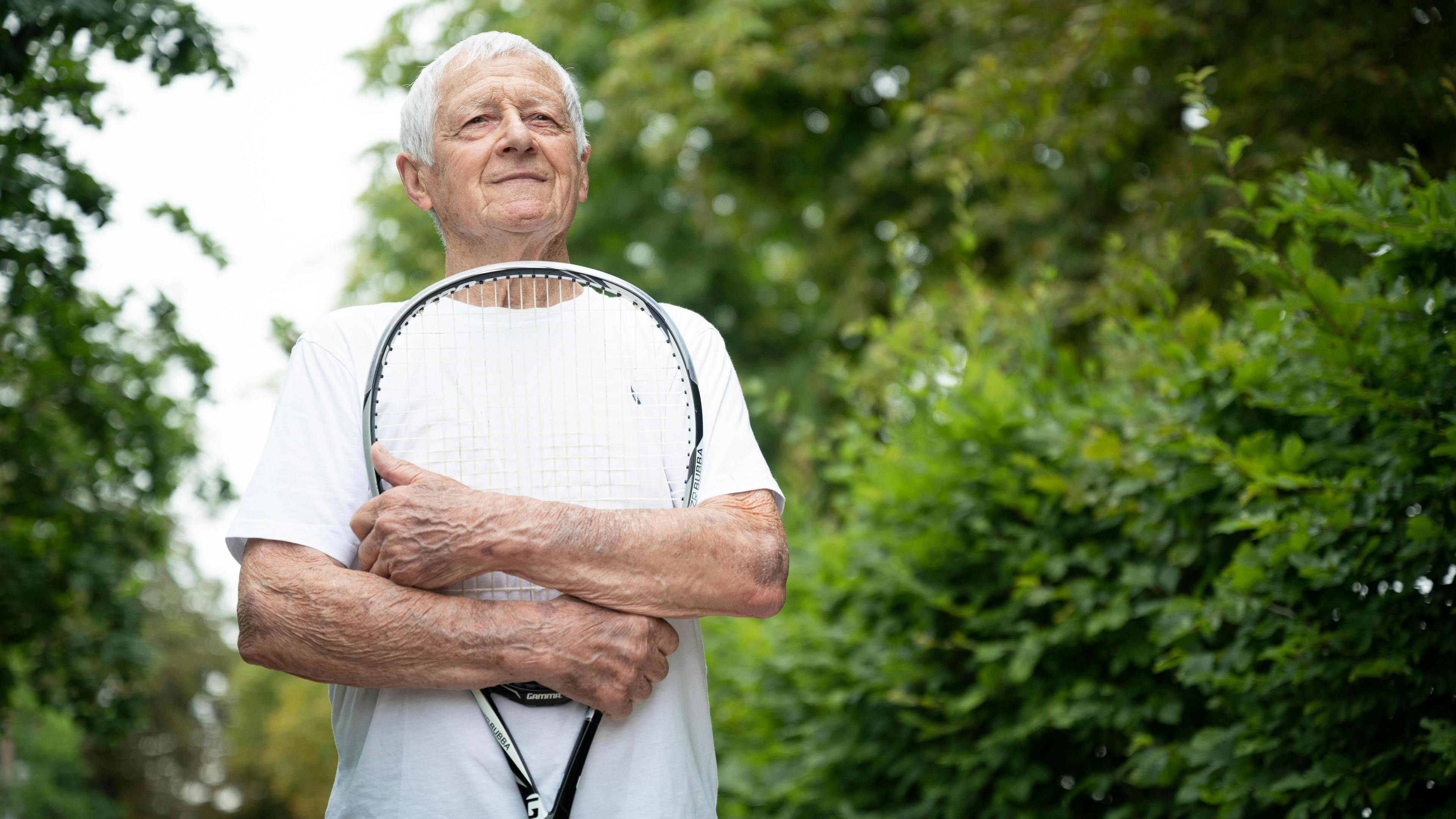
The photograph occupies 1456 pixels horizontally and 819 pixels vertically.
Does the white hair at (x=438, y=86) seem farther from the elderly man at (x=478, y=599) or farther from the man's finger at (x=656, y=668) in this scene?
the man's finger at (x=656, y=668)

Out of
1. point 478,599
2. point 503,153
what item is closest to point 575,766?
point 478,599

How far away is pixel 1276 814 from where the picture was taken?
324cm

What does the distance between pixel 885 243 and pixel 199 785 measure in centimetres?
2953

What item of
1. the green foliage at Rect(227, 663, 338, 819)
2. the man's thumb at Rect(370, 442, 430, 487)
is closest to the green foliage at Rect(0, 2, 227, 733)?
the man's thumb at Rect(370, 442, 430, 487)

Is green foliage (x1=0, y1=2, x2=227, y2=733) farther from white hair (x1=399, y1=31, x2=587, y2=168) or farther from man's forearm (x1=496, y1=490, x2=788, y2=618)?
man's forearm (x1=496, y1=490, x2=788, y2=618)

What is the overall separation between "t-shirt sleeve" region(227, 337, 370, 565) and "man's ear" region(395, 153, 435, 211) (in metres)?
0.38

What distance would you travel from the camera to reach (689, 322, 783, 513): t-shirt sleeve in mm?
2070

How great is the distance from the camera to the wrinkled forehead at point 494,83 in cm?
217

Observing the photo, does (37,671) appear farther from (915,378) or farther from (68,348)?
(915,378)

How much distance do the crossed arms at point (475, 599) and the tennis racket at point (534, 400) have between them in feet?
0.33

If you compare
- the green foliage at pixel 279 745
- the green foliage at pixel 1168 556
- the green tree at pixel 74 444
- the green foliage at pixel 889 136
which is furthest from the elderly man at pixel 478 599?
the green foliage at pixel 279 745

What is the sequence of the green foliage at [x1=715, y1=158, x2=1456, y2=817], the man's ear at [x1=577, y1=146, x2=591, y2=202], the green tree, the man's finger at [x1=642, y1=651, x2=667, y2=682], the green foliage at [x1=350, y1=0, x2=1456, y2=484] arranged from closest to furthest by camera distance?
the man's finger at [x1=642, y1=651, x2=667, y2=682]
the man's ear at [x1=577, y1=146, x2=591, y2=202]
the green foliage at [x1=715, y1=158, x2=1456, y2=817]
the green tree
the green foliage at [x1=350, y1=0, x2=1456, y2=484]

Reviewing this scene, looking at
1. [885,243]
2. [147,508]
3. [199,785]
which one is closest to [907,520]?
[147,508]

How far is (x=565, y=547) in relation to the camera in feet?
6.00
